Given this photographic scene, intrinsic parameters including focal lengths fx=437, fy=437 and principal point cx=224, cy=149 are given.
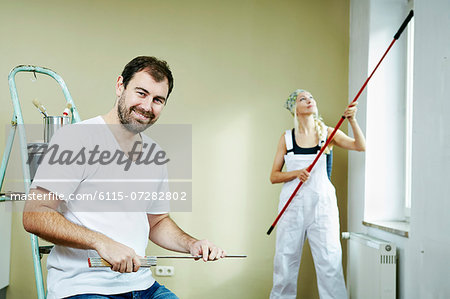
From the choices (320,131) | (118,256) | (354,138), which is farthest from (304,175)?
(118,256)

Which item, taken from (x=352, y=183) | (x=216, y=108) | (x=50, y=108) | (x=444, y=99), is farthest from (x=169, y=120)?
(x=444, y=99)

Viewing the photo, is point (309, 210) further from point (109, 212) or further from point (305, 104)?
point (109, 212)

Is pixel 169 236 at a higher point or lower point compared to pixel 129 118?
lower

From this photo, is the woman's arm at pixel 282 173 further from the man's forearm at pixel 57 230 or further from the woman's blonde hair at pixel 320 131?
the man's forearm at pixel 57 230

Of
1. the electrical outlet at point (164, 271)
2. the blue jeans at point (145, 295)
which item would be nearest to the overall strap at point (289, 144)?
the electrical outlet at point (164, 271)

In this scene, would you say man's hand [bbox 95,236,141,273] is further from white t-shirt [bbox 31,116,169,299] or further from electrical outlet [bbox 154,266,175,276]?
electrical outlet [bbox 154,266,175,276]

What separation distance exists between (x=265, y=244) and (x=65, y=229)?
7.64 feet

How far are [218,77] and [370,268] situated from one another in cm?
181

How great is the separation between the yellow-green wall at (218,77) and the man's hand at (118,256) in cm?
212

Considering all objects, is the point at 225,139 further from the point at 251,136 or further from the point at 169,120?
the point at 169,120

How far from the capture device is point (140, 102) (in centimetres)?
166

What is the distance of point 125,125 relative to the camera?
165cm

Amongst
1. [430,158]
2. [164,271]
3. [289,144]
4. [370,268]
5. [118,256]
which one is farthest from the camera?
[164,271]

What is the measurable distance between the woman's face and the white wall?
2.65ft
